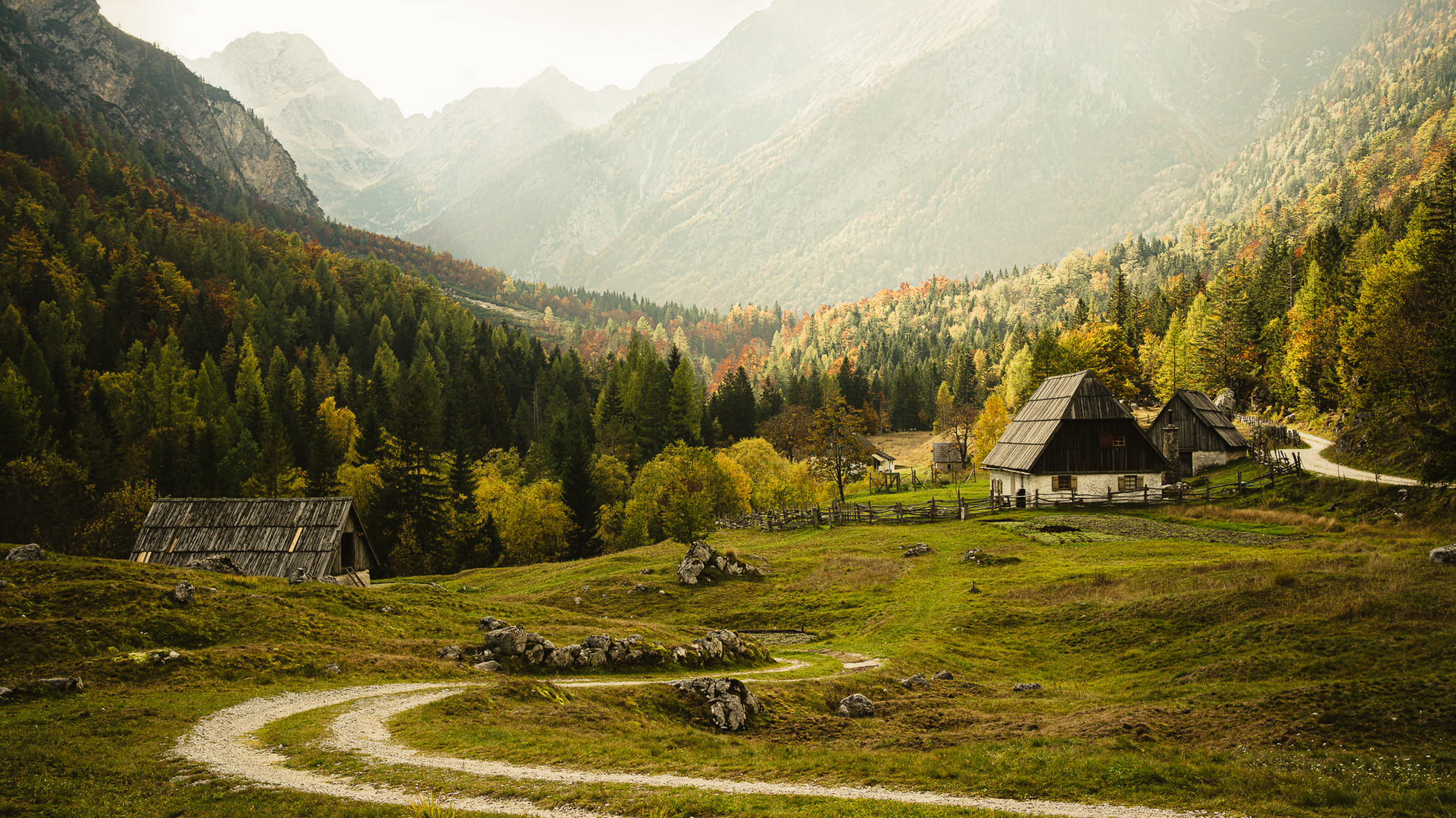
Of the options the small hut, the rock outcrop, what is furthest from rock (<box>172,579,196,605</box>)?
the small hut

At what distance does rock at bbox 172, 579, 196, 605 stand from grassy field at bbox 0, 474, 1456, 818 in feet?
2.03

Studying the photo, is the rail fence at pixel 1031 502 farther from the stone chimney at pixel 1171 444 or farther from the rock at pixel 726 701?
the rock at pixel 726 701

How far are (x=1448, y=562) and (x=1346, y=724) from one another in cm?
1317

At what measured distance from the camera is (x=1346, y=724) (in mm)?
14430

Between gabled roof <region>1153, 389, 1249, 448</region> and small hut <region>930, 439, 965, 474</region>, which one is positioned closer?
gabled roof <region>1153, 389, 1249, 448</region>

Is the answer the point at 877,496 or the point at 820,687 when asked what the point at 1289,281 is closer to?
the point at 877,496

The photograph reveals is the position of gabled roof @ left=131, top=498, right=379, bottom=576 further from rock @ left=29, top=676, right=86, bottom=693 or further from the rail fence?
the rail fence

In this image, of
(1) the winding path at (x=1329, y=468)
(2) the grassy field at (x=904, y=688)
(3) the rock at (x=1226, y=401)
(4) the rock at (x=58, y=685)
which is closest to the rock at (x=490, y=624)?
(2) the grassy field at (x=904, y=688)

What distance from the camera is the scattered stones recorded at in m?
42.1

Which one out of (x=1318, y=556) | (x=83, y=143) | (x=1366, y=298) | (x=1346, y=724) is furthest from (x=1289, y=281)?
(x=83, y=143)

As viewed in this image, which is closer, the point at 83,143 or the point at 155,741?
the point at 155,741

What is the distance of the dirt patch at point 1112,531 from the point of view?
1628 inches

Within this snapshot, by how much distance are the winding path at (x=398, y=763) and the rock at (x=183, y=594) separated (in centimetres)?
861

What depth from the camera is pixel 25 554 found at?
2591 cm
